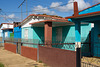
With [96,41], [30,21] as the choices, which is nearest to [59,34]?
[30,21]

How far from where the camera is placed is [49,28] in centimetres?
1133

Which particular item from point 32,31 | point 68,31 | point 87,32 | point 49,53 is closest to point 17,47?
point 32,31

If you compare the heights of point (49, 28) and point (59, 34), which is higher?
point (49, 28)

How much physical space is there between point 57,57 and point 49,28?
14.5 feet

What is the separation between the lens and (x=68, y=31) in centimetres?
1288

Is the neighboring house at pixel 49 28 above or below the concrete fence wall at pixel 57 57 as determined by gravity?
above

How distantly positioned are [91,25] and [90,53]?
267cm

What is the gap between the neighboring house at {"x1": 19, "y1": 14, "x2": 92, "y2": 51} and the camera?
37.1 feet

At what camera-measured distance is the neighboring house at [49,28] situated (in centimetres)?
1130

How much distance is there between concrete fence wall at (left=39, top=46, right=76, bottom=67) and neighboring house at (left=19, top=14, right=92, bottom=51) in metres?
1.95

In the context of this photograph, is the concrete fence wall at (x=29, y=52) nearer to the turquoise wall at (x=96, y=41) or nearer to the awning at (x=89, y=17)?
the awning at (x=89, y=17)

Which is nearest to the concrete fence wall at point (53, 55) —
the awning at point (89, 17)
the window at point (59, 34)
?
the awning at point (89, 17)

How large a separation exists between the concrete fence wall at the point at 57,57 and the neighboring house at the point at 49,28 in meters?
1.95

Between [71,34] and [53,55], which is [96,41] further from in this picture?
[71,34]
